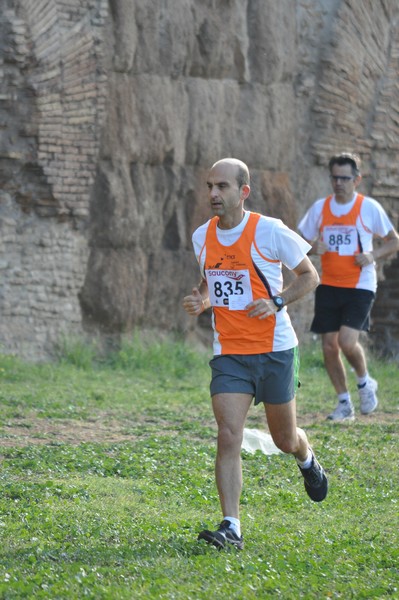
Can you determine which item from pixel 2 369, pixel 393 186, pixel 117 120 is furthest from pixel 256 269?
pixel 393 186

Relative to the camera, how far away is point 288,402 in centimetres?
672

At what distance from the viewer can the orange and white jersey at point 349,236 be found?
1119 centimetres

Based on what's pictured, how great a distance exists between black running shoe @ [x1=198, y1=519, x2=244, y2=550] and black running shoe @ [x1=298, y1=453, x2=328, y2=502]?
112 cm

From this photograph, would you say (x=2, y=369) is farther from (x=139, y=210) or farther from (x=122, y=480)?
(x=122, y=480)

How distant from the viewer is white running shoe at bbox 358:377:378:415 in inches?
460

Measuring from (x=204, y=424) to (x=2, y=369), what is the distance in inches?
118

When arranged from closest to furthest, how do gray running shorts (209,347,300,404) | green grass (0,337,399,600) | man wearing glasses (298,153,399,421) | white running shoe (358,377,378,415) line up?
green grass (0,337,399,600) → gray running shorts (209,347,300,404) → man wearing glasses (298,153,399,421) → white running shoe (358,377,378,415)

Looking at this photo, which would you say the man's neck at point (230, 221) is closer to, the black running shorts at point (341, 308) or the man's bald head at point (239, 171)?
the man's bald head at point (239, 171)

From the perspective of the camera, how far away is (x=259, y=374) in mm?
6621

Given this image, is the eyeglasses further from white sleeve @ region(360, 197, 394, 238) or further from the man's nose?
the man's nose

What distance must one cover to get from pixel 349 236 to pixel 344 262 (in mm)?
240

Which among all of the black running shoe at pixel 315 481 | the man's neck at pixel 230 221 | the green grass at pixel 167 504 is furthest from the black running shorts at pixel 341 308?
the man's neck at pixel 230 221

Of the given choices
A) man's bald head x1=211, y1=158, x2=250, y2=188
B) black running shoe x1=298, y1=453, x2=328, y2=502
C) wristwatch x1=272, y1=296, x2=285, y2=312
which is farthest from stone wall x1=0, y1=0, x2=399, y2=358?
wristwatch x1=272, y1=296, x2=285, y2=312

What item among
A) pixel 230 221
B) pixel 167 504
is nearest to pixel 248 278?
pixel 230 221
